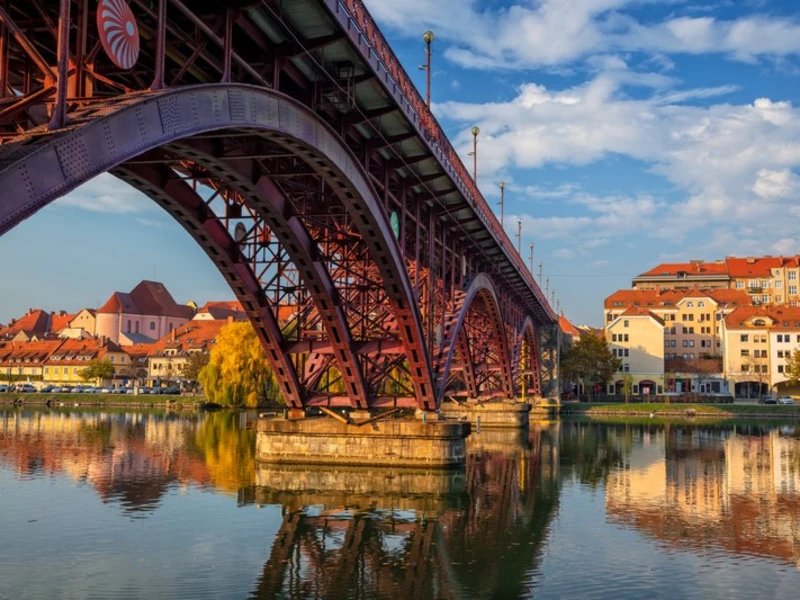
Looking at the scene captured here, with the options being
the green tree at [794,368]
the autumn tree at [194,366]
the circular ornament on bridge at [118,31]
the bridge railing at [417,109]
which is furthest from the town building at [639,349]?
the circular ornament on bridge at [118,31]

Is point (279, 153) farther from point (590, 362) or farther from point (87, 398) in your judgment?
point (87, 398)

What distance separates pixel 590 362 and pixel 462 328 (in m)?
48.1

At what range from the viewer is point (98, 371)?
107312 mm

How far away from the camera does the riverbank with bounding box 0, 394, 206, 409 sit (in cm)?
8877

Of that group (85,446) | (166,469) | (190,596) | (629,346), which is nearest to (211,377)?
(85,446)


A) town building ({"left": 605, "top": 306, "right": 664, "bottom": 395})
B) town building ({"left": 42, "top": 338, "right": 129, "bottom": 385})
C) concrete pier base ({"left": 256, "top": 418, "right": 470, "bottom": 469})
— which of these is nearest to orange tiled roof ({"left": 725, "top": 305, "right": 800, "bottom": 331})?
town building ({"left": 605, "top": 306, "right": 664, "bottom": 395})

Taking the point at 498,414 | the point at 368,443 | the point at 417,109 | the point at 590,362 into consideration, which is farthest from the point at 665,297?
the point at 417,109

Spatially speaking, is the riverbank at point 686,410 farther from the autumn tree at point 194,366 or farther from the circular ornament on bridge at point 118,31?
the circular ornament on bridge at point 118,31

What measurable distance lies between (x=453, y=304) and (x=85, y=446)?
802 inches

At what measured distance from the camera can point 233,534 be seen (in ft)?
71.2

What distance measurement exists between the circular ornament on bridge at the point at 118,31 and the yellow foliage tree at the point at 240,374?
196 ft

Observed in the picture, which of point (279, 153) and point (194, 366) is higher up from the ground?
point (279, 153)

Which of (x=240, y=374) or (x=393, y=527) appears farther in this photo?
(x=240, y=374)

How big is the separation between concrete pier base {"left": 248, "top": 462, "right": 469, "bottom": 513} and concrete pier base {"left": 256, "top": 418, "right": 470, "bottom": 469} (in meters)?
0.39
